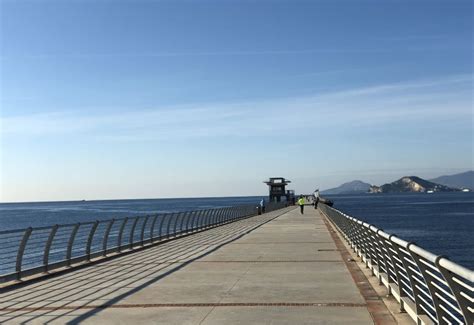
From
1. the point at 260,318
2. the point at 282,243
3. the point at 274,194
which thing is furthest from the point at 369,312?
the point at 274,194

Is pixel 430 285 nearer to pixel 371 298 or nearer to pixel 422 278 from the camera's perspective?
pixel 422 278

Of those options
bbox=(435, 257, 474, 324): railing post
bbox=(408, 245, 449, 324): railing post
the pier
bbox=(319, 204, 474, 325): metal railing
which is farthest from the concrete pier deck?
bbox=(435, 257, 474, 324): railing post

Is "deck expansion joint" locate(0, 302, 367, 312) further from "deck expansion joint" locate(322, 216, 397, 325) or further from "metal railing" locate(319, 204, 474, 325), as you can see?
"metal railing" locate(319, 204, 474, 325)

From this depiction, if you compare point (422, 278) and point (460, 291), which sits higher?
point (460, 291)

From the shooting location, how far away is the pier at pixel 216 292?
882cm

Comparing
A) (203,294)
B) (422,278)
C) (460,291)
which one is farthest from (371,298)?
(460,291)

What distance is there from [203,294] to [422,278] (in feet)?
12.4

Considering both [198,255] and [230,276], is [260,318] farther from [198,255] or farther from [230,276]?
[198,255]

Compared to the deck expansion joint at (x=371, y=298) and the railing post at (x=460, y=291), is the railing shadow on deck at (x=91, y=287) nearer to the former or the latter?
the deck expansion joint at (x=371, y=298)

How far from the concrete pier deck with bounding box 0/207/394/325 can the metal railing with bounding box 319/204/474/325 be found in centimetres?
47

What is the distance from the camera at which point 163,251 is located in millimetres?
20406

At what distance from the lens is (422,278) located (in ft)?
29.8

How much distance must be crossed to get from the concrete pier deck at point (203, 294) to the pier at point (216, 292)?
0.6 inches

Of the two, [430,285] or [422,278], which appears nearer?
[430,285]
